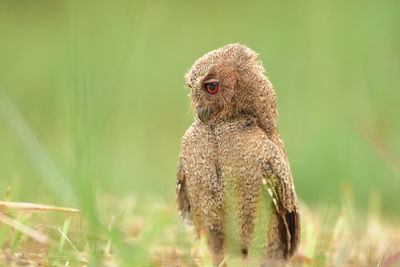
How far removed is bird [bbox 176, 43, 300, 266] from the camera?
3.69 m

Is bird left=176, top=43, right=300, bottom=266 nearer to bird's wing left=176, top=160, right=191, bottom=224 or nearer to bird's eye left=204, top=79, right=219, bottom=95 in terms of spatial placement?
bird's eye left=204, top=79, right=219, bottom=95

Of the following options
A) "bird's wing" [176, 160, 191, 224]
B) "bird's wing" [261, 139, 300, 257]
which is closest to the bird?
"bird's wing" [261, 139, 300, 257]

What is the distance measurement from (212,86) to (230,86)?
10cm

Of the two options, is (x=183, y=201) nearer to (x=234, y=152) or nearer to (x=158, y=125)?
(x=234, y=152)

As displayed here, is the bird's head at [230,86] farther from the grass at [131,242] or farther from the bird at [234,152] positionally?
the grass at [131,242]

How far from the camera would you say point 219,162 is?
12.3 feet

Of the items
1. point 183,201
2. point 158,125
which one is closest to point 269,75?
point 158,125

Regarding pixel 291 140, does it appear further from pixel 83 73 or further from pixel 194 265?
pixel 83 73

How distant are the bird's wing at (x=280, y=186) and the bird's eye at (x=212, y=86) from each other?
416 mm

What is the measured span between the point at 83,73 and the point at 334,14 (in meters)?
9.34

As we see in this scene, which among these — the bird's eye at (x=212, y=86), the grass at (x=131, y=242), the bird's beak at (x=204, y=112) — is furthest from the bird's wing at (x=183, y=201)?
the bird's eye at (x=212, y=86)

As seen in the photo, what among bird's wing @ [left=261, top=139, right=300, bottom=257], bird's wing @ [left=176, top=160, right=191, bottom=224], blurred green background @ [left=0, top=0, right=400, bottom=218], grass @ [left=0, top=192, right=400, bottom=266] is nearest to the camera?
grass @ [left=0, top=192, right=400, bottom=266]

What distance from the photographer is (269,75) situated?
9625 millimetres

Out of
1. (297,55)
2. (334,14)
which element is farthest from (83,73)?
(334,14)
